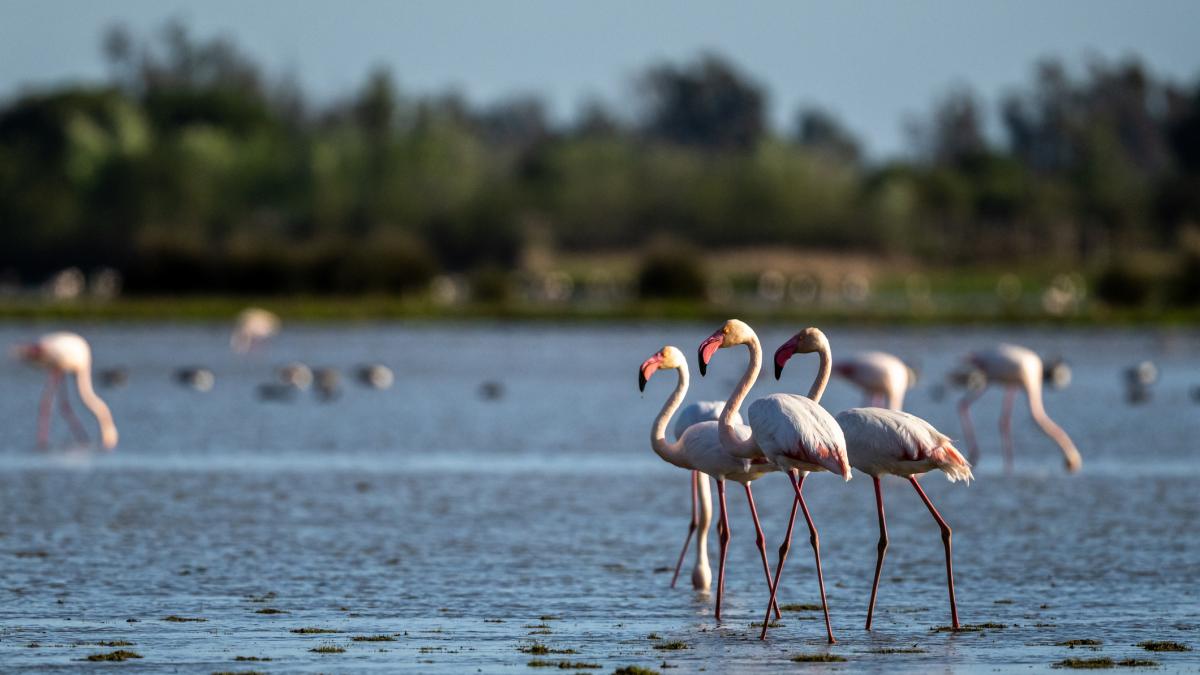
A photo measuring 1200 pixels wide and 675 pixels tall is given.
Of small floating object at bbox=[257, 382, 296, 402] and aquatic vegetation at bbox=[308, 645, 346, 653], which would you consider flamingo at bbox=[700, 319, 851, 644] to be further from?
small floating object at bbox=[257, 382, 296, 402]

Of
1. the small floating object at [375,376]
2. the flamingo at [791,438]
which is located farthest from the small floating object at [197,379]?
the flamingo at [791,438]

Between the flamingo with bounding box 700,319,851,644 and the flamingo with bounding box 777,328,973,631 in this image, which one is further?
the flamingo with bounding box 777,328,973,631

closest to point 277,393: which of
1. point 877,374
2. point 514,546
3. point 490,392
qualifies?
point 490,392

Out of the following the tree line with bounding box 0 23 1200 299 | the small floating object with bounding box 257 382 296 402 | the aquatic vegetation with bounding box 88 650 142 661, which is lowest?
the aquatic vegetation with bounding box 88 650 142 661

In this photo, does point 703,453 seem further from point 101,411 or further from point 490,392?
point 490,392

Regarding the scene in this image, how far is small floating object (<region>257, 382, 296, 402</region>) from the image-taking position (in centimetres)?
2575

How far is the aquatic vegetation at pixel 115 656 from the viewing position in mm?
8047

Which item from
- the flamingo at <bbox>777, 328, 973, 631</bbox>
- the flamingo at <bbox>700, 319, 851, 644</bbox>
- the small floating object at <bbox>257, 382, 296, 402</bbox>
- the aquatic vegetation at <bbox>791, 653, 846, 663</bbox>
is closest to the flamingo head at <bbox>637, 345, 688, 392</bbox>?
the flamingo at <bbox>700, 319, 851, 644</bbox>

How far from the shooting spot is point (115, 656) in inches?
318

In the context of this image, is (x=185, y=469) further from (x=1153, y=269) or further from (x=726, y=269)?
(x=726, y=269)

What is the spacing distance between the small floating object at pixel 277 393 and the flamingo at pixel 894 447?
17220mm

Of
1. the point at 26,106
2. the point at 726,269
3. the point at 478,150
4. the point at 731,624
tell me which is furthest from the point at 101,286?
the point at 731,624

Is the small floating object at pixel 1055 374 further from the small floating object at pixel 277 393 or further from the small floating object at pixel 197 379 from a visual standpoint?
the small floating object at pixel 197 379

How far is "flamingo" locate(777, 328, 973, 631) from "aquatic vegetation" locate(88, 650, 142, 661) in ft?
10.0
